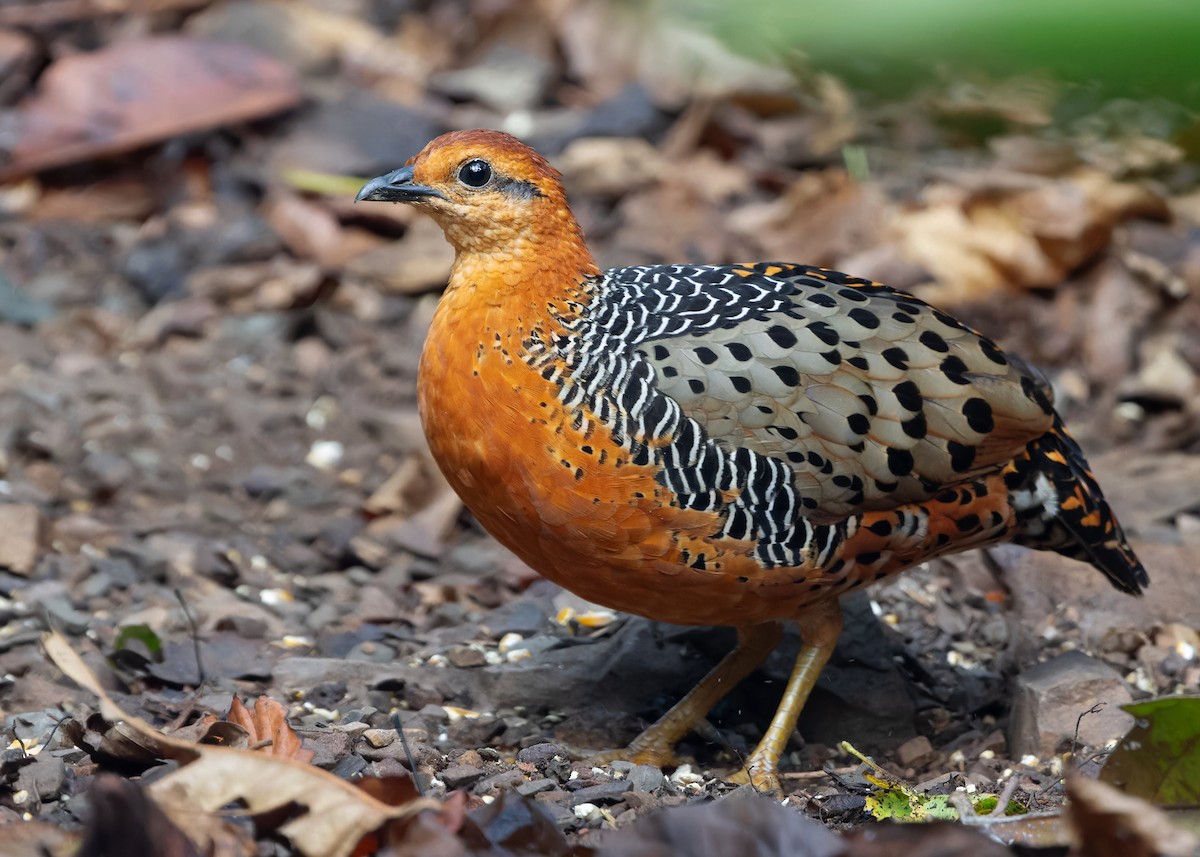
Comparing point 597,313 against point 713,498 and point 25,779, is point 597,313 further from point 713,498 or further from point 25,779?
point 25,779

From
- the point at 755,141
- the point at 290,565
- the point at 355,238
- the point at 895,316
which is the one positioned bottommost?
the point at 290,565

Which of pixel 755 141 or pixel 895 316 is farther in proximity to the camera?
pixel 755 141

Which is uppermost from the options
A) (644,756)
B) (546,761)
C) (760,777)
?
(546,761)

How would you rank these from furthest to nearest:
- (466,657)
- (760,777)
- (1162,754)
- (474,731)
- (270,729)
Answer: (466,657)
(474,731)
(760,777)
(270,729)
(1162,754)

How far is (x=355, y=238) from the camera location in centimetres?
853

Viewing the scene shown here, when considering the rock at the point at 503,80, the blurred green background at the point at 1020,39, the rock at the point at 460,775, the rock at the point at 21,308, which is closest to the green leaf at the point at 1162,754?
the rock at the point at 460,775

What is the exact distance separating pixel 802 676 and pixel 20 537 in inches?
127

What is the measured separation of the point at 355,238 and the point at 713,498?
494 centimetres

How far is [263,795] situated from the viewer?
120 inches

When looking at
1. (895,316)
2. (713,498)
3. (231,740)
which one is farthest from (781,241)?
(231,740)

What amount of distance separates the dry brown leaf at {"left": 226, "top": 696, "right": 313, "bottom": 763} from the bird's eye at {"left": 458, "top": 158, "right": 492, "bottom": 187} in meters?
1.75

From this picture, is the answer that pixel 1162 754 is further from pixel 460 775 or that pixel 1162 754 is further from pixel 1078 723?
pixel 460 775

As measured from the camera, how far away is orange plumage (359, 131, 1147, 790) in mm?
4180

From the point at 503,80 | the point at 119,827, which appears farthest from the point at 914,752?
the point at 503,80
